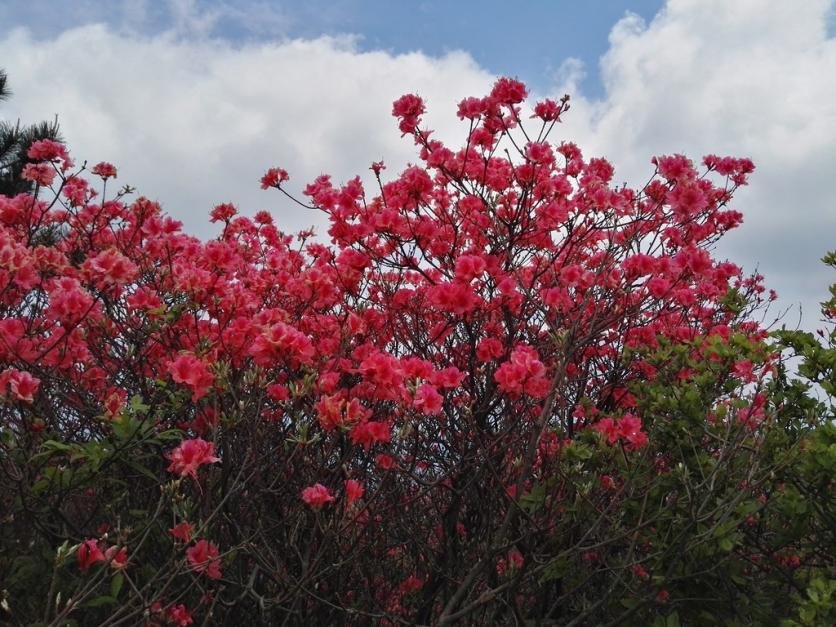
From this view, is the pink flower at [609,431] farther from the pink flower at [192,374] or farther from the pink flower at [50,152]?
the pink flower at [50,152]

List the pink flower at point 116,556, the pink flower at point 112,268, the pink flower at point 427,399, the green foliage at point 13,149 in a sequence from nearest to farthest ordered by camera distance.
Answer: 1. the pink flower at point 116,556
2. the pink flower at point 427,399
3. the pink flower at point 112,268
4. the green foliage at point 13,149

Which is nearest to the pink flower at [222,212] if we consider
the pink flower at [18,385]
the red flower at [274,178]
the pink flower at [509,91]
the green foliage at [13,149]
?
the red flower at [274,178]

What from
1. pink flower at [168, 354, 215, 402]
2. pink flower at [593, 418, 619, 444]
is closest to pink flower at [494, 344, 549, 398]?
pink flower at [593, 418, 619, 444]

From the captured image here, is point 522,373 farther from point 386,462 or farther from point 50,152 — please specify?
point 50,152

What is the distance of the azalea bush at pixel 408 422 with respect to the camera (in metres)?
2.85

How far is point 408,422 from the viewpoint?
2748 mm

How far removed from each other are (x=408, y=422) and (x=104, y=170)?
3114mm

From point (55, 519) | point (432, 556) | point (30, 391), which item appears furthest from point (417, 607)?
point (30, 391)

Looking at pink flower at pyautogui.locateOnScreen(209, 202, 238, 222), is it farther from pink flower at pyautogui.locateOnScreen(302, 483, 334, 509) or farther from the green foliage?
the green foliage

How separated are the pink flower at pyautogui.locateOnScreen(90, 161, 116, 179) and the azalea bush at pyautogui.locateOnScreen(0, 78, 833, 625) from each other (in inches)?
0.8

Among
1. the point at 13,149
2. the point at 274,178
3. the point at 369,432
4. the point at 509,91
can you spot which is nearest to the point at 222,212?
the point at 274,178

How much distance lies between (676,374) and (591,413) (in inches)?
20.4

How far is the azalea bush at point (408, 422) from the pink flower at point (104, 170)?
0.02 m

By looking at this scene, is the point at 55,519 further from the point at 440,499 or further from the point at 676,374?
the point at 676,374
